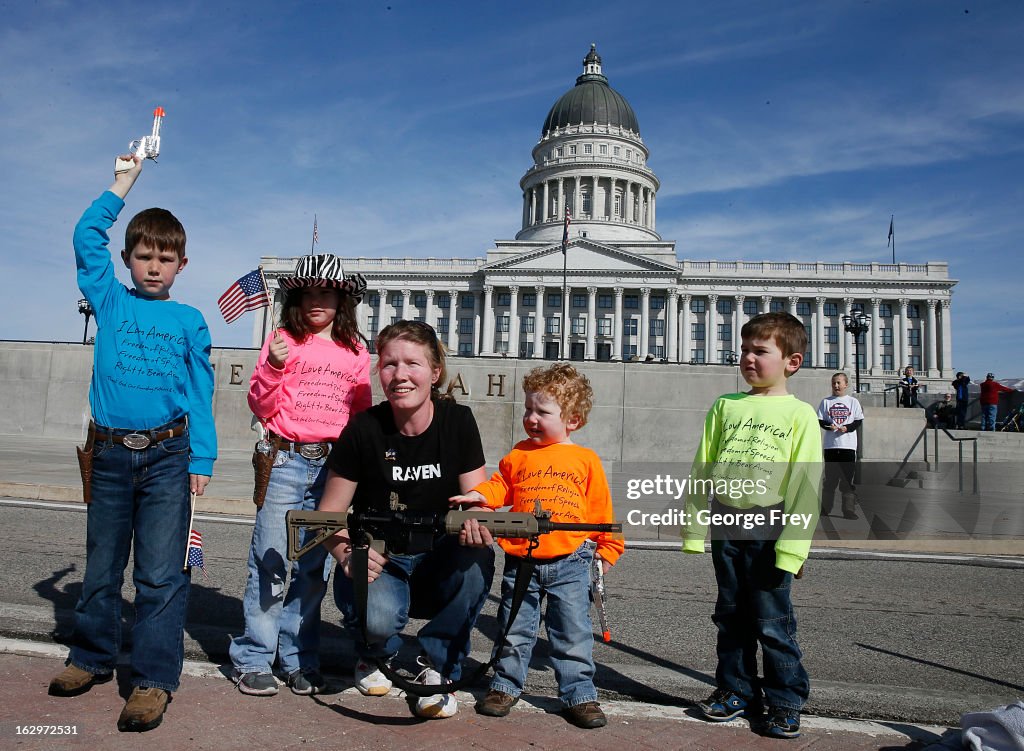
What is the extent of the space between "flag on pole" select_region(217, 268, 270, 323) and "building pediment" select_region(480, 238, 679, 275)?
2794 inches

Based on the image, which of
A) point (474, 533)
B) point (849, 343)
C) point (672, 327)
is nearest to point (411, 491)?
point (474, 533)

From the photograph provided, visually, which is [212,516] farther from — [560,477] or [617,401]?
[617,401]

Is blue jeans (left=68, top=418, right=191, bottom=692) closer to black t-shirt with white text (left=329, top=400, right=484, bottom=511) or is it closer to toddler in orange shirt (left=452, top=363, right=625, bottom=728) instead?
A: black t-shirt with white text (left=329, top=400, right=484, bottom=511)

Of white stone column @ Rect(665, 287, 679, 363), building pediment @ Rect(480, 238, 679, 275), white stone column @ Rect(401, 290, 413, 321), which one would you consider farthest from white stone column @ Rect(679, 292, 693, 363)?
white stone column @ Rect(401, 290, 413, 321)

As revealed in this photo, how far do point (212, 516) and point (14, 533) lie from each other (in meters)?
2.14

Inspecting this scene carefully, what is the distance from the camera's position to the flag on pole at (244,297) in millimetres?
5145

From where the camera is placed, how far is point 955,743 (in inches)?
112

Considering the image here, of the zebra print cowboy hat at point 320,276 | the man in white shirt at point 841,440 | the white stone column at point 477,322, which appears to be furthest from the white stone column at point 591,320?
the zebra print cowboy hat at point 320,276

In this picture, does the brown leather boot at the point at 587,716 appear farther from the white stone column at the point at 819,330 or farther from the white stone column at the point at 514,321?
the white stone column at the point at 819,330

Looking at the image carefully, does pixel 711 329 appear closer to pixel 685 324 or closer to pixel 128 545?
pixel 685 324

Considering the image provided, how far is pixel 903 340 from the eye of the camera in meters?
78.7

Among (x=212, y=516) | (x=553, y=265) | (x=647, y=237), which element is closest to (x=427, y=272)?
(x=553, y=265)

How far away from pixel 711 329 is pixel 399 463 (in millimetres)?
80073

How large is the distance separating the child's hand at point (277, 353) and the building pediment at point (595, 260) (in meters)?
74.0
